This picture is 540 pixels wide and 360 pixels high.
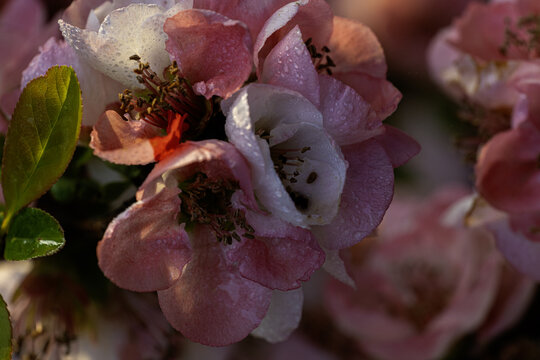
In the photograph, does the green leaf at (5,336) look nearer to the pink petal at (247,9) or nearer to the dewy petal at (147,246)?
the dewy petal at (147,246)

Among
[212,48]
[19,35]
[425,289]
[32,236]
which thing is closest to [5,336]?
[32,236]

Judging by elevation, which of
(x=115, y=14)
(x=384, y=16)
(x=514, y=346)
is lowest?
(x=514, y=346)

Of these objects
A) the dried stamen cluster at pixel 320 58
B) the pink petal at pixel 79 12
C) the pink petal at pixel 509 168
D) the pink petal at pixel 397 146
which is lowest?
the pink petal at pixel 509 168

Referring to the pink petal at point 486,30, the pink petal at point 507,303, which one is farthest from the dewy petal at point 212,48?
the pink petal at point 507,303

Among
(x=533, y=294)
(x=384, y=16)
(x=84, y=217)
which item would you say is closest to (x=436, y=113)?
(x=384, y=16)

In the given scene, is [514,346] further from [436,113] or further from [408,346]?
[436,113]

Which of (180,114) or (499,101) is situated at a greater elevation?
(180,114)
